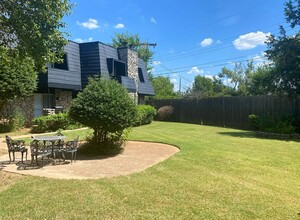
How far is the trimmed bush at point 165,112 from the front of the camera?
2275 cm

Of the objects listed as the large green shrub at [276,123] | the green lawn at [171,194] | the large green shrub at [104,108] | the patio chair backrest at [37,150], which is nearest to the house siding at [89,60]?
the large green shrub at [104,108]

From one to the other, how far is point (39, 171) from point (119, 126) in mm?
3206

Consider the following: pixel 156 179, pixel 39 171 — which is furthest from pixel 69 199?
pixel 39 171

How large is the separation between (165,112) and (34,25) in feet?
57.7

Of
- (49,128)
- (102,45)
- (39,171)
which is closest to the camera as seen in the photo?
(39,171)

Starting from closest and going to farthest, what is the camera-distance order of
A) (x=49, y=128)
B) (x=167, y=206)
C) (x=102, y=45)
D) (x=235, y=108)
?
(x=167, y=206) < (x=49, y=128) < (x=235, y=108) < (x=102, y=45)

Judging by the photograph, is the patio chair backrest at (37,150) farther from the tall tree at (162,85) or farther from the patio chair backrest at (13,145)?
the tall tree at (162,85)

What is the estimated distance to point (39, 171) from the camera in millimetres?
6988

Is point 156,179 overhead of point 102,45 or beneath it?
beneath

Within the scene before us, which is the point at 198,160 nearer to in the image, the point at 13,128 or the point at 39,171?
the point at 39,171

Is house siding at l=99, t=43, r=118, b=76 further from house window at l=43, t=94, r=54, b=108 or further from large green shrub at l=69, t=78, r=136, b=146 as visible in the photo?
large green shrub at l=69, t=78, r=136, b=146

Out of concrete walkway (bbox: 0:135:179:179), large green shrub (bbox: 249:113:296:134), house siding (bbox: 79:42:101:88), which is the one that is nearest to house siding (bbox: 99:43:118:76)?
house siding (bbox: 79:42:101:88)

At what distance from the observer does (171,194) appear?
514 cm

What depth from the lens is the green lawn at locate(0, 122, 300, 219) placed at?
4.34m
